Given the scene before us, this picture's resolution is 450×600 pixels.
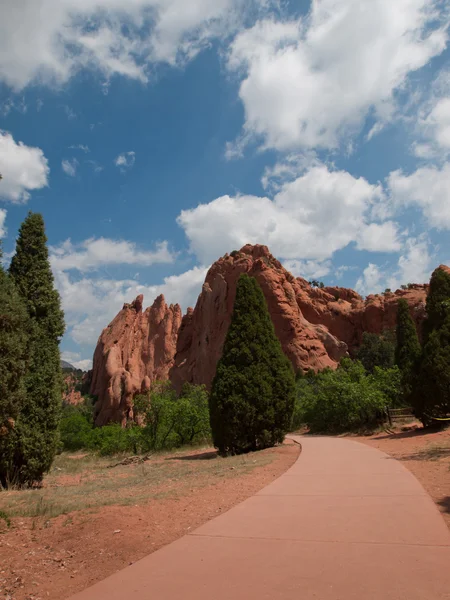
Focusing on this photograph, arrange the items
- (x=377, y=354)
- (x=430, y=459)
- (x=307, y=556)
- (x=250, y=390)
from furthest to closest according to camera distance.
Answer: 1. (x=377, y=354)
2. (x=250, y=390)
3. (x=430, y=459)
4. (x=307, y=556)

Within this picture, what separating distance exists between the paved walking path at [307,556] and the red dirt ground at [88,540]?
1.29 ft

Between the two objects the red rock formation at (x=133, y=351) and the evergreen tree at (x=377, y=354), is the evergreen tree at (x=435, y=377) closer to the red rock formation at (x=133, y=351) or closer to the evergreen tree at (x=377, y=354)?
the evergreen tree at (x=377, y=354)

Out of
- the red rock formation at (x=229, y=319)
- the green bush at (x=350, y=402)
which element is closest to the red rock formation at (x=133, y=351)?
the red rock formation at (x=229, y=319)

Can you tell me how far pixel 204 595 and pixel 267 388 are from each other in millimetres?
11798

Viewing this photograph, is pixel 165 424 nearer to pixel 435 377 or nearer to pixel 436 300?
pixel 435 377

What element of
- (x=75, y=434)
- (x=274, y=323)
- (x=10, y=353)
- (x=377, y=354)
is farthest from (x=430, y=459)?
(x=274, y=323)

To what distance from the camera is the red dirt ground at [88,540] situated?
11.7 ft

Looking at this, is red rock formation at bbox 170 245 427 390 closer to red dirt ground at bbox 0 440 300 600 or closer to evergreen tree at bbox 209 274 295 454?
evergreen tree at bbox 209 274 295 454

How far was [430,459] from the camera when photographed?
927cm

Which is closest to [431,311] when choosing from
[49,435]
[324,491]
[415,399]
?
[415,399]

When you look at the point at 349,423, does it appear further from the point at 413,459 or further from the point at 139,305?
the point at 139,305

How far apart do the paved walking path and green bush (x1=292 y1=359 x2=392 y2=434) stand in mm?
15996

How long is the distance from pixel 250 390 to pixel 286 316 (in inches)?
1542

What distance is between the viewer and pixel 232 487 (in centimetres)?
725
